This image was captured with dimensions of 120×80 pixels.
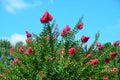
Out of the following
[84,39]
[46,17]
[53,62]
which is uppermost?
[46,17]

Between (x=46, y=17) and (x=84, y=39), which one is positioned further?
(x=84, y=39)

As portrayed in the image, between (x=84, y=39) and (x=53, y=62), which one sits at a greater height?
(x=84, y=39)

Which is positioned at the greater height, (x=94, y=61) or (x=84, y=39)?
(x=84, y=39)

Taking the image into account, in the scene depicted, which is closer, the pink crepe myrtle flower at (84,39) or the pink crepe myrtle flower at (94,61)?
the pink crepe myrtle flower at (94,61)

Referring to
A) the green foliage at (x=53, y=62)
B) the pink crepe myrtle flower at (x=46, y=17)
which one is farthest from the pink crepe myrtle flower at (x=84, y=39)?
the pink crepe myrtle flower at (x=46, y=17)

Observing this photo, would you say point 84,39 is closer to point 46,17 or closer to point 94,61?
point 94,61

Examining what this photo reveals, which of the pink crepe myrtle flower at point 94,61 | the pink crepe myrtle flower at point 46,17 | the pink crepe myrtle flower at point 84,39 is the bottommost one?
the pink crepe myrtle flower at point 94,61

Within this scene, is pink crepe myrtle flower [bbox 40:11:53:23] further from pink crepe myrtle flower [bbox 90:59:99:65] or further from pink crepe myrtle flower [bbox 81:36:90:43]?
pink crepe myrtle flower [bbox 90:59:99:65]

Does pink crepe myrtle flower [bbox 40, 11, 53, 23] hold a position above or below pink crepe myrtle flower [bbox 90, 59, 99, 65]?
above

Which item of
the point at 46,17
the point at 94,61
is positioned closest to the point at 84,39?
the point at 94,61

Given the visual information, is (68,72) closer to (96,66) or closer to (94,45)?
(96,66)

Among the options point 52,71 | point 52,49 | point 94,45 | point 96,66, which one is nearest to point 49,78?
point 52,71

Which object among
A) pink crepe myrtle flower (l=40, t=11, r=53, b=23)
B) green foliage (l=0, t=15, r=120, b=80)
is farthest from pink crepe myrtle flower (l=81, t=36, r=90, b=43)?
pink crepe myrtle flower (l=40, t=11, r=53, b=23)

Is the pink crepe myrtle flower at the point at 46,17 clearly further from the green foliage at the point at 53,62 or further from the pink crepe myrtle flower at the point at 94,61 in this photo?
the pink crepe myrtle flower at the point at 94,61
